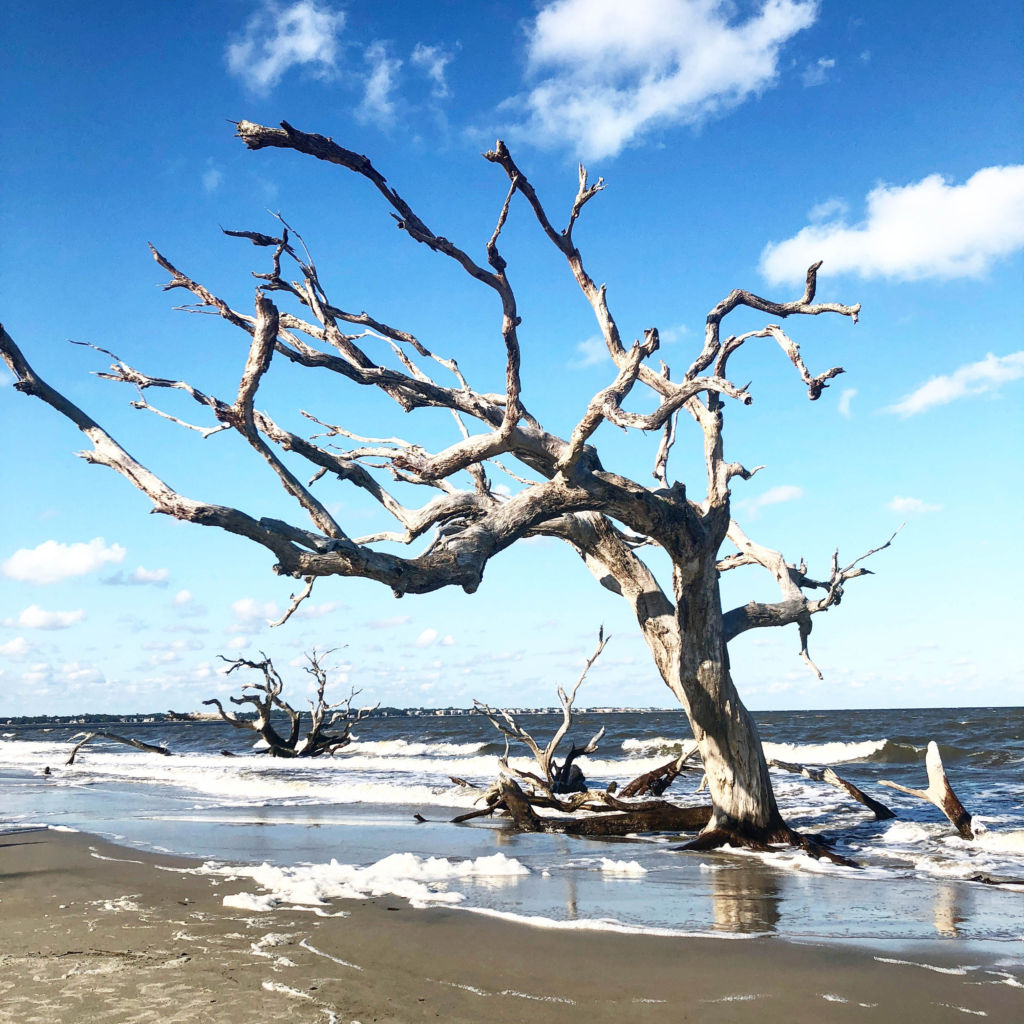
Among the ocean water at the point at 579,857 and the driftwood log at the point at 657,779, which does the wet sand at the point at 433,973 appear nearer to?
the ocean water at the point at 579,857

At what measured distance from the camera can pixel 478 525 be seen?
6.44 m

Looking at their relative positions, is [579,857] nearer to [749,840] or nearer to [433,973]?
[749,840]

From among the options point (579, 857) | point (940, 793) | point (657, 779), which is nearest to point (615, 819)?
point (579, 857)

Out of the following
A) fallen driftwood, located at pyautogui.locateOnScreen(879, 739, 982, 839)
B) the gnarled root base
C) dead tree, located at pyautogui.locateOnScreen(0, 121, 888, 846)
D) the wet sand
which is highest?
dead tree, located at pyautogui.locateOnScreen(0, 121, 888, 846)

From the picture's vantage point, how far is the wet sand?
3.75 meters

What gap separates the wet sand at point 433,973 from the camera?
375 cm

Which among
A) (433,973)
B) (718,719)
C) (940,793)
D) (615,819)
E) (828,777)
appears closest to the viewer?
(433,973)

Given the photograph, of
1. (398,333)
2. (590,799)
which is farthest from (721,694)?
(398,333)

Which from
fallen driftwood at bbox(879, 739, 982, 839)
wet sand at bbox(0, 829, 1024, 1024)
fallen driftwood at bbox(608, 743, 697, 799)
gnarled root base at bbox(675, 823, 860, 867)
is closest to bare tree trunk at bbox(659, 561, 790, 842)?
gnarled root base at bbox(675, 823, 860, 867)

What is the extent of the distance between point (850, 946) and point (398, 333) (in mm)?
6011

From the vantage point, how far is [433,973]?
14.1 feet

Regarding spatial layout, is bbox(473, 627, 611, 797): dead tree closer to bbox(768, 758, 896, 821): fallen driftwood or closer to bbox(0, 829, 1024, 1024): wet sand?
bbox(768, 758, 896, 821): fallen driftwood

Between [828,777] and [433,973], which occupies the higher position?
[828,777]

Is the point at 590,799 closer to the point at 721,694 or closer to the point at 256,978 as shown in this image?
the point at 721,694
